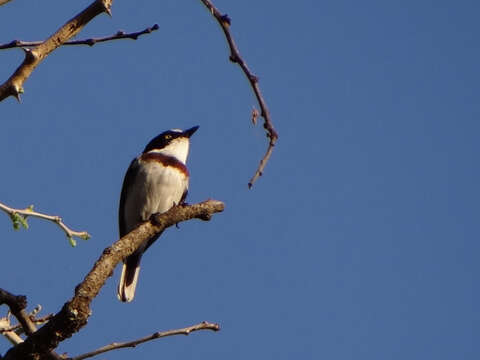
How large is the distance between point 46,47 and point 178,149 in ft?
18.0

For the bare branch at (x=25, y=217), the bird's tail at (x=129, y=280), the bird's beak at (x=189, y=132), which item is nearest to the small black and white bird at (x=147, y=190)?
the bird's tail at (x=129, y=280)

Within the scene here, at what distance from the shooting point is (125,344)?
268 cm

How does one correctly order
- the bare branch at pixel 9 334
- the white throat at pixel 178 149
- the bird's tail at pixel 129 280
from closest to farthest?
the bare branch at pixel 9 334, the bird's tail at pixel 129 280, the white throat at pixel 178 149

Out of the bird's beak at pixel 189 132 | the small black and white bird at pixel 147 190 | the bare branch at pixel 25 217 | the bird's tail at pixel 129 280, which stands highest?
the bird's beak at pixel 189 132

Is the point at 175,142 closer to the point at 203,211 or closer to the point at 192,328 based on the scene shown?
the point at 203,211

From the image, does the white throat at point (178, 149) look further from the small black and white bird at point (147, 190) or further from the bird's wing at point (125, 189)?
the bird's wing at point (125, 189)

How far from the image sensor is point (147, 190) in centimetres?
735

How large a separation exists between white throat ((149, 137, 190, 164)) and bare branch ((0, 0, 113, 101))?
5.23 metres

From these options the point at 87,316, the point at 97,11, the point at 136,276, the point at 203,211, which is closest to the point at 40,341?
the point at 87,316

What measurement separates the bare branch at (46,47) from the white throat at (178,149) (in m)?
5.23

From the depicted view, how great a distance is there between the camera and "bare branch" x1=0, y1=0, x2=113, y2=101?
2320 mm

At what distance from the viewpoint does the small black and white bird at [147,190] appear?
7.27 meters

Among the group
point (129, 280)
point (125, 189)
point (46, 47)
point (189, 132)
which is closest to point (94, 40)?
point (46, 47)

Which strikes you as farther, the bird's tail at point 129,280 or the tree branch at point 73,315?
the bird's tail at point 129,280
